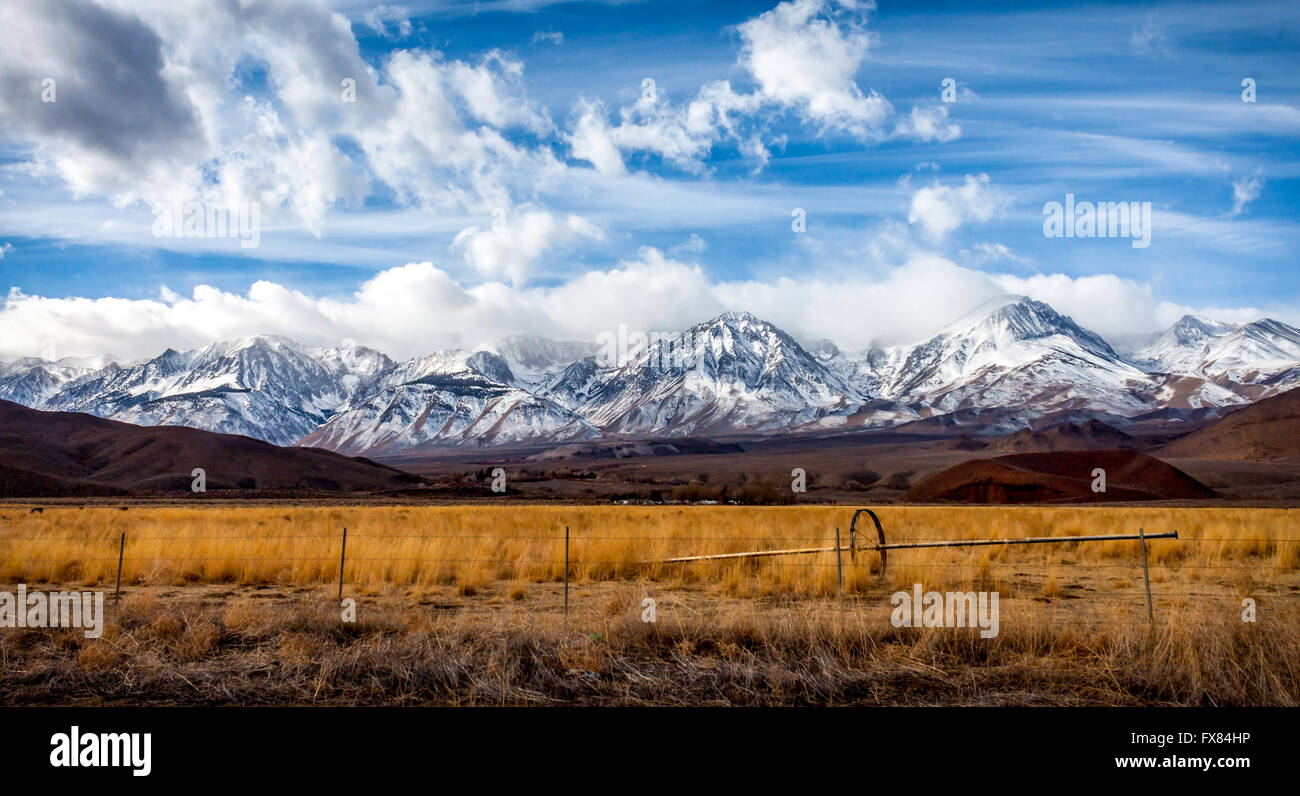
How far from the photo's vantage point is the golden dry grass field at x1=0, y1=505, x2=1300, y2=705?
8008mm

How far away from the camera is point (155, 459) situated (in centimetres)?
9212

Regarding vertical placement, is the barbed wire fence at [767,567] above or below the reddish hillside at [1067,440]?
below

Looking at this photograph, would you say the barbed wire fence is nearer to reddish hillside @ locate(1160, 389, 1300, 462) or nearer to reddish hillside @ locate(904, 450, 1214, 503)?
reddish hillside @ locate(904, 450, 1214, 503)

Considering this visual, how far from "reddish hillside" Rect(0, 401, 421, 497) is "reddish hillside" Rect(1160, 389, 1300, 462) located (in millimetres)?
107926

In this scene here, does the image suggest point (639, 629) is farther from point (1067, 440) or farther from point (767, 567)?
point (1067, 440)

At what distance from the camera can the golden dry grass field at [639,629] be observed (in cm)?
801

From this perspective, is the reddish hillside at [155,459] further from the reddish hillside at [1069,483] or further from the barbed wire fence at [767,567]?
the barbed wire fence at [767,567]

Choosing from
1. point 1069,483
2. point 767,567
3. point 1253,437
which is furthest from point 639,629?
point 1253,437

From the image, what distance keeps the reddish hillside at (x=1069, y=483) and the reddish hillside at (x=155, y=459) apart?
5922 centimetres

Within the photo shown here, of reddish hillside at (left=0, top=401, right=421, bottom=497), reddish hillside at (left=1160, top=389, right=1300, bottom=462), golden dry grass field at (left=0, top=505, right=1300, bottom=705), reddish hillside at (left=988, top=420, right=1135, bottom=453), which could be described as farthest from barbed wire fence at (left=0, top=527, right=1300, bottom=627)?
reddish hillside at (left=988, top=420, right=1135, bottom=453)

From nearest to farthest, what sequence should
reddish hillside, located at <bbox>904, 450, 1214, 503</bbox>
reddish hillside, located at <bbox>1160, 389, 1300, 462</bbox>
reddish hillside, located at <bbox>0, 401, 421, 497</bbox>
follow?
1. reddish hillside, located at <bbox>904, 450, 1214, 503</bbox>
2. reddish hillside, located at <bbox>0, 401, 421, 497</bbox>
3. reddish hillside, located at <bbox>1160, 389, 1300, 462</bbox>

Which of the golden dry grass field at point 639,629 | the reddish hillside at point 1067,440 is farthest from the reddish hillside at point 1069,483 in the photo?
the reddish hillside at point 1067,440

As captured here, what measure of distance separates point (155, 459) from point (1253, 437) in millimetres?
138452
